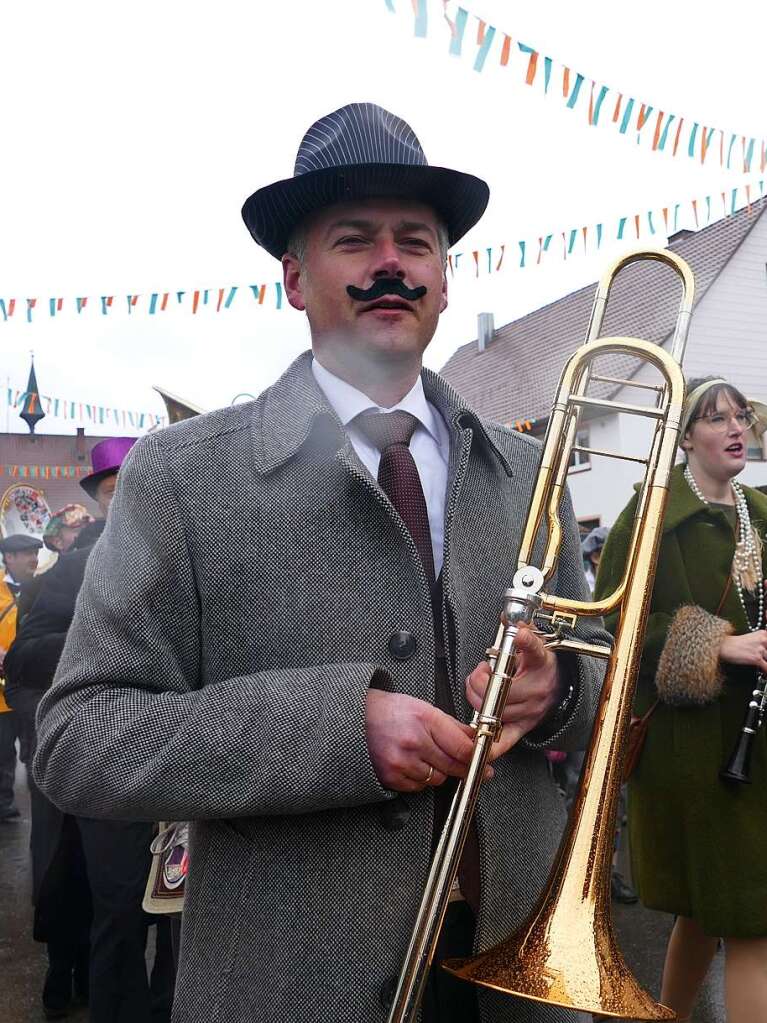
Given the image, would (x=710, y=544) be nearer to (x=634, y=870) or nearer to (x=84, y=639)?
(x=634, y=870)

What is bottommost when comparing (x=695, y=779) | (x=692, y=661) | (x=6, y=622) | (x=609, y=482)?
(x=695, y=779)

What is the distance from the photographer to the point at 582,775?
1387mm

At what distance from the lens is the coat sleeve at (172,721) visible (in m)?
1.30

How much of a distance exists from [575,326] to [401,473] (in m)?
16.2

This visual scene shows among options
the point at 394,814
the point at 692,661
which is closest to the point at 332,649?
the point at 394,814

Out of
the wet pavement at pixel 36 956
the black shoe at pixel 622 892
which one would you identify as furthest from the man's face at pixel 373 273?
the black shoe at pixel 622 892

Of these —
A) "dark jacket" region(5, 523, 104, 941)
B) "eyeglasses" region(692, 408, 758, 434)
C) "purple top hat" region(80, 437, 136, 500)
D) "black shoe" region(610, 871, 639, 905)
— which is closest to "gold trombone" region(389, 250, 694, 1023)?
"eyeglasses" region(692, 408, 758, 434)

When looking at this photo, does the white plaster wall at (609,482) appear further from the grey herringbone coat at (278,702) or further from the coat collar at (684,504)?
the grey herringbone coat at (278,702)

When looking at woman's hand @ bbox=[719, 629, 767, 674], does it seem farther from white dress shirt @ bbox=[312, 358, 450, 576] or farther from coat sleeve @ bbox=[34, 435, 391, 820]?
coat sleeve @ bbox=[34, 435, 391, 820]

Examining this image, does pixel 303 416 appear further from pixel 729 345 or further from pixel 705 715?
pixel 729 345

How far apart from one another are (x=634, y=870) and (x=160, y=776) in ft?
7.55

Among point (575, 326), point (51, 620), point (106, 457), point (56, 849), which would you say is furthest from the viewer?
point (575, 326)

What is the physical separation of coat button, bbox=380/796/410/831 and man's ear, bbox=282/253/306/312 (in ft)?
2.88

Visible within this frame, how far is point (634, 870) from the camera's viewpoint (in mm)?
3125
